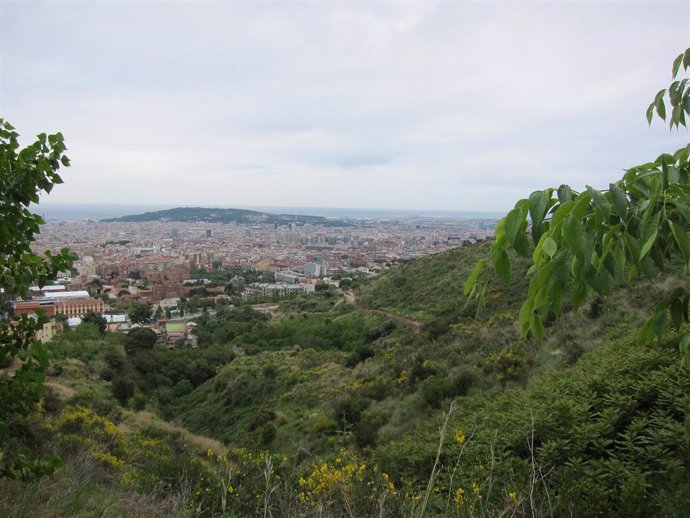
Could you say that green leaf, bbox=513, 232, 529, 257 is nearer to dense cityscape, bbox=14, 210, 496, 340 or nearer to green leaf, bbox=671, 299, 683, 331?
green leaf, bbox=671, 299, 683, 331

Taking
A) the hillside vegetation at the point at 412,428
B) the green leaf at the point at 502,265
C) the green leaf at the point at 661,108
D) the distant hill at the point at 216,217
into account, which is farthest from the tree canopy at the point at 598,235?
the distant hill at the point at 216,217

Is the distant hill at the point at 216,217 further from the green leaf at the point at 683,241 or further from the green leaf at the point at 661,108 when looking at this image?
the green leaf at the point at 683,241

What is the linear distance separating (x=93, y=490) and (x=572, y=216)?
385 centimetres

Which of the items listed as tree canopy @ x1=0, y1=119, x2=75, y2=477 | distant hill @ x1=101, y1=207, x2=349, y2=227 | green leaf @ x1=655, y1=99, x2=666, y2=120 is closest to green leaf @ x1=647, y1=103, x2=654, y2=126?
green leaf @ x1=655, y1=99, x2=666, y2=120

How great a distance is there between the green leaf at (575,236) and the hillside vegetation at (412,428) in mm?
188

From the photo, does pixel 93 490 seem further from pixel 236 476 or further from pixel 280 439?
pixel 280 439

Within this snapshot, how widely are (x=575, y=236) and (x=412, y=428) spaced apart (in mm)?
5942

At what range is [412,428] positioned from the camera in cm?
636

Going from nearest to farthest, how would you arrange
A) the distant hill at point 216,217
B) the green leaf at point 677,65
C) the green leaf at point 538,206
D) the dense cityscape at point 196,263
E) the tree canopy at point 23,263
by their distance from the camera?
1. the green leaf at point 538,206
2. the green leaf at point 677,65
3. the tree canopy at point 23,263
4. the dense cityscape at point 196,263
5. the distant hill at point 216,217

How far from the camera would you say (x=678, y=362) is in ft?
11.0

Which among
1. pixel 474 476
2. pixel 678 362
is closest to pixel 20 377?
pixel 474 476

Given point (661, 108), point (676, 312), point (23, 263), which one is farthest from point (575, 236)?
point (23, 263)

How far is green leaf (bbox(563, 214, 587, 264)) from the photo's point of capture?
979 millimetres

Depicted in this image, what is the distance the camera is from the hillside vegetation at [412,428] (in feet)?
7.95
